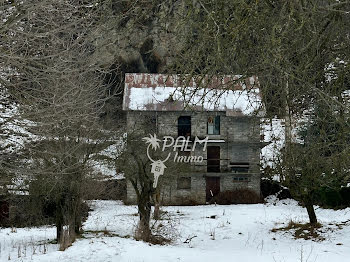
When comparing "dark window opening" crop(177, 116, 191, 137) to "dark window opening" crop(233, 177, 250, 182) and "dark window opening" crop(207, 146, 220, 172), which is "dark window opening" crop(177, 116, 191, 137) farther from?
"dark window opening" crop(233, 177, 250, 182)

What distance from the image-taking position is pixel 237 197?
27.3m

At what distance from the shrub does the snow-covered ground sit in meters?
4.01

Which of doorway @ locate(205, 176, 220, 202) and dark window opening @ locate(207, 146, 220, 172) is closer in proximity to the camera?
doorway @ locate(205, 176, 220, 202)

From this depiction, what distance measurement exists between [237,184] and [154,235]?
15133mm

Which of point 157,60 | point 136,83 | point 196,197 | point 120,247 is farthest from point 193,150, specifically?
point 120,247

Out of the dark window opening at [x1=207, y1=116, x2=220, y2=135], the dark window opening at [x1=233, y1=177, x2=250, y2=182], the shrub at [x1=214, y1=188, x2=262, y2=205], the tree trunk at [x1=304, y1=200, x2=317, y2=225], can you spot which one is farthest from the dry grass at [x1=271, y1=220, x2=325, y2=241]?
the dark window opening at [x1=207, y1=116, x2=220, y2=135]

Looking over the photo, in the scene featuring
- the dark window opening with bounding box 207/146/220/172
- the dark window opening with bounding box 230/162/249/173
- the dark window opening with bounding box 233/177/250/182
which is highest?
the dark window opening with bounding box 207/146/220/172

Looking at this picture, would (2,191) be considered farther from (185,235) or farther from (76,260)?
(185,235)

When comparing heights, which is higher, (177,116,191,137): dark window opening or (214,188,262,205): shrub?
(177,116,191,137): dark window opening

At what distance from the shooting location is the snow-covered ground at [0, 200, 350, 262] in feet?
36.0

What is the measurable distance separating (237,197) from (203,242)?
1265 centimetres

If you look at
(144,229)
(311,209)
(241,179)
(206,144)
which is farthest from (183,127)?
(144,229)

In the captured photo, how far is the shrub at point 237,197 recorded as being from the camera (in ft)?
89.0

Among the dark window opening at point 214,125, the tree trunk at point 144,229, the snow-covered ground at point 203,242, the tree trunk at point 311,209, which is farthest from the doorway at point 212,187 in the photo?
the tree trunk at point 144,229
